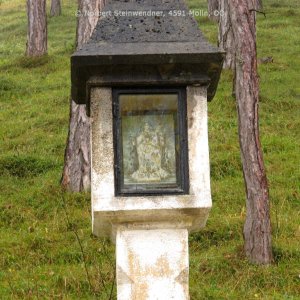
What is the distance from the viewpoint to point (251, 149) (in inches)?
328

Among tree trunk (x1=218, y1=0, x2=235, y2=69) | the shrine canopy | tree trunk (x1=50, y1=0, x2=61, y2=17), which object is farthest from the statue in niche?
tree trunk (x1=50, y1=0, x2=61, y2=17)

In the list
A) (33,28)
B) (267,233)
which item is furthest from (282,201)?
(33,28)

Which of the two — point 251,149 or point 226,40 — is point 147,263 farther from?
point 226,40

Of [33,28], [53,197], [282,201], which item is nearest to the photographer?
[282,201]

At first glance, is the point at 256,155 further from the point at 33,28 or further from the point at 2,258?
the point at 33,28

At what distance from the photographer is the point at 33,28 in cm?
2312

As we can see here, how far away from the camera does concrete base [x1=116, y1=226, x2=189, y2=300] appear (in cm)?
482

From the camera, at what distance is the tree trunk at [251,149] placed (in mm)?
8336

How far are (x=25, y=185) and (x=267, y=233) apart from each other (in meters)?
4.62

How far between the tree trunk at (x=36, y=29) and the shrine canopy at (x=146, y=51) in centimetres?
1750

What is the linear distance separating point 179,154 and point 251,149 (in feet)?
12.1

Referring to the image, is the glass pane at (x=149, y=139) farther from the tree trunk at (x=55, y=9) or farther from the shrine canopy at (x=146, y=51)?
the tree trunk at (x=55, y=9)

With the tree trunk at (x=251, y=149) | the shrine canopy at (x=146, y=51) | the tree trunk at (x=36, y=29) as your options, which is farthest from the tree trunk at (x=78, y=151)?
the tree trunk at (x=36, y=29)

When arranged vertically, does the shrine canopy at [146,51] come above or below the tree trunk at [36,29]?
below
